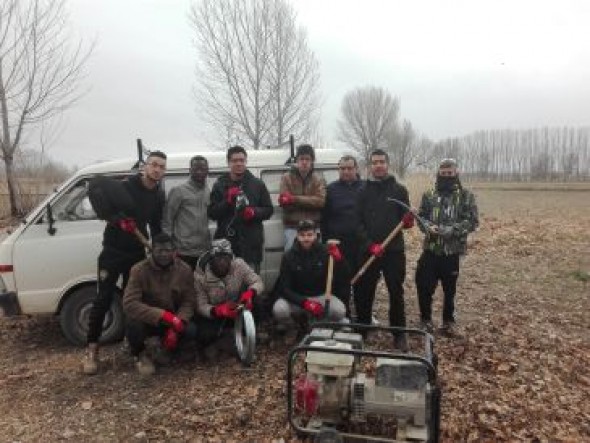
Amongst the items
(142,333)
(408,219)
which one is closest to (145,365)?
(142,333)

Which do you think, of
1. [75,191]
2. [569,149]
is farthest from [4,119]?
[569,149]

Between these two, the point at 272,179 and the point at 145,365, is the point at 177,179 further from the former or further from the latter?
the point at 145,365

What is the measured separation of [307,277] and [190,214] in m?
1.38

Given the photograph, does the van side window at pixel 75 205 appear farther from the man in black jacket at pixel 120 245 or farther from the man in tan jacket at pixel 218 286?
the man in tan jacket at pixel 218 286

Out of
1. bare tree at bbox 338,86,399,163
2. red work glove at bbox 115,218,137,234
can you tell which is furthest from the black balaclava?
bare tree at bbox 338,86,399,163

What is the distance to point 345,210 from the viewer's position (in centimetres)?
571

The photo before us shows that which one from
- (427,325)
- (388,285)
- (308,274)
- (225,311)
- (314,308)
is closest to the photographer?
(225,311)

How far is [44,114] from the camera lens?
14.4 meters

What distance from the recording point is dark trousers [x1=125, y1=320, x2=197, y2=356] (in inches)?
201

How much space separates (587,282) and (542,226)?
812 centimetres

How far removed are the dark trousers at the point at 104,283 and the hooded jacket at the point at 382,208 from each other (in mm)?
2471

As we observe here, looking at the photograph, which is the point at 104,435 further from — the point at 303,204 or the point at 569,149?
the point at 569,149

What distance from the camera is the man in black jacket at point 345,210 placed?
18.7 feet

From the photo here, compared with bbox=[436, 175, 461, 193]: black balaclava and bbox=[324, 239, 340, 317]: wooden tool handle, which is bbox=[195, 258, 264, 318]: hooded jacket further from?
bbox=[436, 175, 461, 193]: black balaclava
